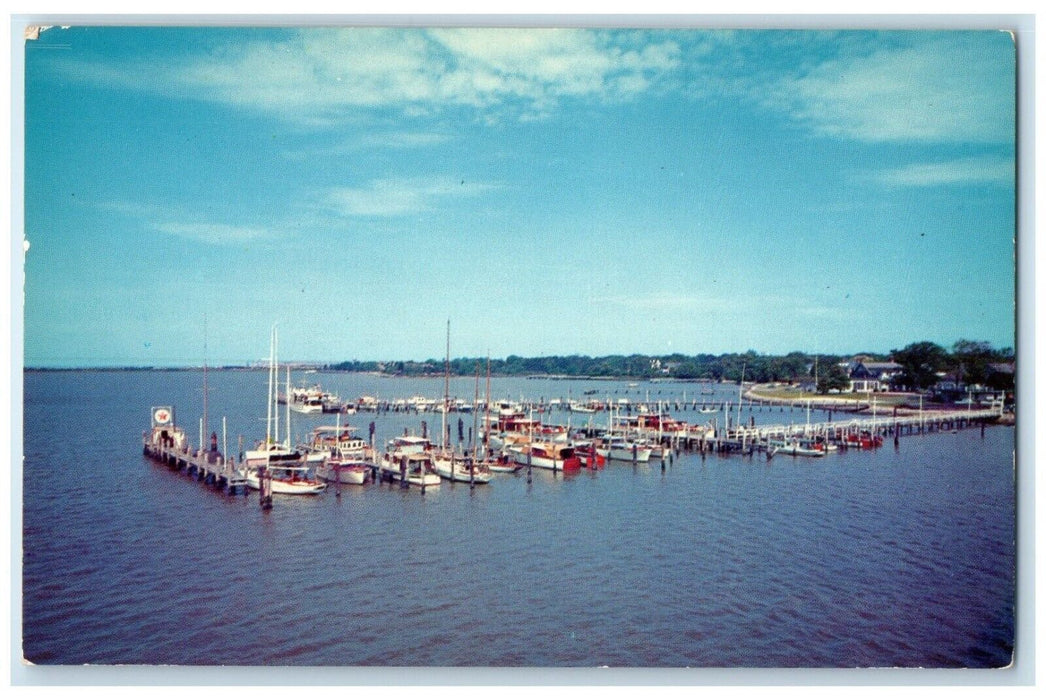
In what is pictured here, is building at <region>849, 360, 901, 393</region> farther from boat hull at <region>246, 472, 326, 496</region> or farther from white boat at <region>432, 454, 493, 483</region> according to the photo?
boat hull at <region>246, 472, 326, 496</region>

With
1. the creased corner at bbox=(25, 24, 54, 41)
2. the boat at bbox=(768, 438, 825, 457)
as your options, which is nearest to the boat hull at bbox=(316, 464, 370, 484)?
the creased corner at bbox=(25, 24, 54, 41)

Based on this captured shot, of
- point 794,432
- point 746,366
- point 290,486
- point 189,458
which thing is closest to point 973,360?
point 746,366

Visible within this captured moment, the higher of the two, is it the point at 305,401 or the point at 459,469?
the point at 305,401

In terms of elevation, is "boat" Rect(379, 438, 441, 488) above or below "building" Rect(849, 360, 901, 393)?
below

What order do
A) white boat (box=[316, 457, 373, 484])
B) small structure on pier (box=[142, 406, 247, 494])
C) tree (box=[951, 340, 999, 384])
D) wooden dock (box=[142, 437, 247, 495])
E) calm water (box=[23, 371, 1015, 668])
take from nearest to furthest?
calm water (box=[23, 371, 1015, 668])
tree (box=[951, 340, 999, 384])
wooden dock (box=[142, 437, 247, 495])
small structure on pier (box=[142, 406, 247, 494])
white boat (box=[316, 457, 373, 484])

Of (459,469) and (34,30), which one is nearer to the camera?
(34,30)

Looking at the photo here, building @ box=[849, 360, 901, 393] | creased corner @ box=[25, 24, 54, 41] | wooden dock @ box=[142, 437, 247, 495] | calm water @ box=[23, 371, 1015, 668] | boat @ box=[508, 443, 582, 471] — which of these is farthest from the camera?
boat @ box=[508, 443, 582, 471]

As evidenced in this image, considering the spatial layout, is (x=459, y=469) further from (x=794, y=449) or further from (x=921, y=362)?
(x=794, y=449)
